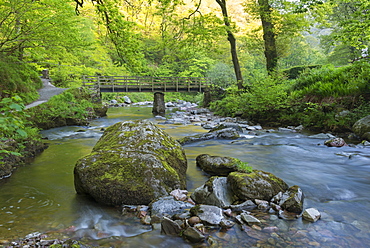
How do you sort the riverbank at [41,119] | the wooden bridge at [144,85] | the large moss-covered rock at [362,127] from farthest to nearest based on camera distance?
the wooden bridge at [144,85] → the large moss-covered rock at [362,127] → the riverbank at [41,119]

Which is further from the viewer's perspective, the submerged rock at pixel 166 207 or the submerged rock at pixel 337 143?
the submerged rock at pixel 337 143

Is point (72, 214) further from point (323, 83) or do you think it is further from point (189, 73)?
point (189, 73)

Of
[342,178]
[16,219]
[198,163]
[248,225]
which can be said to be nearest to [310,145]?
[342,178]

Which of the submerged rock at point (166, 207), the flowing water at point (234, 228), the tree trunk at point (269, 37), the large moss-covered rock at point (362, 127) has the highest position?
the tree trunk at point (269, 37)

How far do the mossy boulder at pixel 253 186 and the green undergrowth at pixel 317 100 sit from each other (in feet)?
21.8

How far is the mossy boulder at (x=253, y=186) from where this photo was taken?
3.92m

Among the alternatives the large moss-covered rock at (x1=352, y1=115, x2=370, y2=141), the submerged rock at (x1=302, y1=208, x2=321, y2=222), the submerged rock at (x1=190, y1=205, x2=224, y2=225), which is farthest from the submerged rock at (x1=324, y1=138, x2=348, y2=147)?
the submerged rock at (x1=190, y1=205, x2=224, y2=225)

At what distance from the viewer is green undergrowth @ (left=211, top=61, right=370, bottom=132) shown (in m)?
9.48

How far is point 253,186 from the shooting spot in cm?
399

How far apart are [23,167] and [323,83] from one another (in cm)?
1181

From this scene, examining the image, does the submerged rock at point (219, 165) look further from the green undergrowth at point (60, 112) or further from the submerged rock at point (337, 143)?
the green undergrowth at point (60, 112)

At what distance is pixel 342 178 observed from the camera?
532 centimetres

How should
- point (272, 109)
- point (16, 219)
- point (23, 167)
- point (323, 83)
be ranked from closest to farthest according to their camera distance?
point (16, 219) → point (23, 167) → point (323, 83) → point (272, 109)

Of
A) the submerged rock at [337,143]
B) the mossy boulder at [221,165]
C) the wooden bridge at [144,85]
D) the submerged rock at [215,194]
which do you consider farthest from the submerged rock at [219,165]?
the wooden bridge at [144,85]
